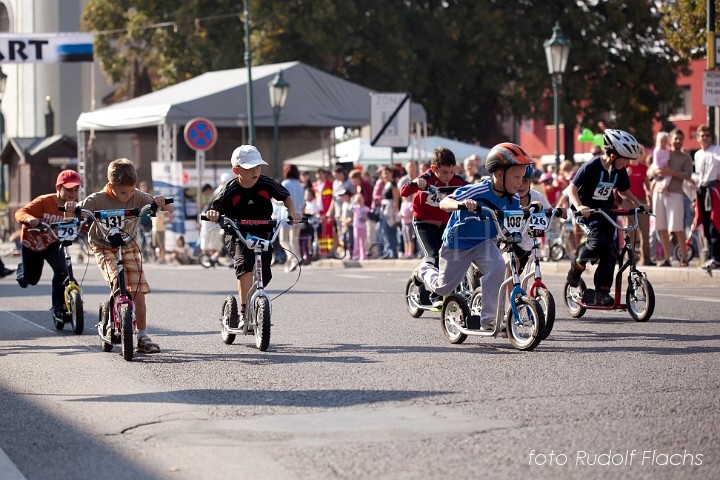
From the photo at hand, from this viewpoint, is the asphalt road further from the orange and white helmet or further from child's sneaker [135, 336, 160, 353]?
the orange and white helmet

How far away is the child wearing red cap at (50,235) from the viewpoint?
1367 cm

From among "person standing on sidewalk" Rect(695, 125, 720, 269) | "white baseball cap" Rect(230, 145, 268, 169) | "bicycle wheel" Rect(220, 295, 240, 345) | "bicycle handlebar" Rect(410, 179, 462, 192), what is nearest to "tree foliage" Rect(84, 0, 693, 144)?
"person standing on sidewalk" Rect(695, 125, 720, 269)

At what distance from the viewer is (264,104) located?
1350 inches

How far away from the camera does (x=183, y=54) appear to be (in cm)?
4900

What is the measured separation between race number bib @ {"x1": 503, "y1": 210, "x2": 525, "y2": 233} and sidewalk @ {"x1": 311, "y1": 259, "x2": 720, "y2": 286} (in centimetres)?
871

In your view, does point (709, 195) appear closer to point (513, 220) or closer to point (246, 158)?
point (513, 220)

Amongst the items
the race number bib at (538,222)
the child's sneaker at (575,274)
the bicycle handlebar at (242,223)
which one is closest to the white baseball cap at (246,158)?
the bicycle handlebar at (242,223)

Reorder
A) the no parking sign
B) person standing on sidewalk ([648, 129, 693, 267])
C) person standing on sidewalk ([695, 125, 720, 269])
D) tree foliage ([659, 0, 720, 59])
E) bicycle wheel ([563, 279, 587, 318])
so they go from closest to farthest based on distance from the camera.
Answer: bicycle wheel ([563, 279, 587, 318]), person standing on sidewalk ([695, 125, 720, 269]), person standing on sidewalk ([648, 129, 693, 267]), tree foliage ([659, 0, 720, 59]), the no parking sign

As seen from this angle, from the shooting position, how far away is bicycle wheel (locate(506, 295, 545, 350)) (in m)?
10.8

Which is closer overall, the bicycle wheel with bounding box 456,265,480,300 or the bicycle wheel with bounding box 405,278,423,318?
the bicycle wheel with bounding box 456,265,480,300

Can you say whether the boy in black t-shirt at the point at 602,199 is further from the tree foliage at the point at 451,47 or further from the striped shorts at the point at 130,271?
the tree foliage at the point at 451,47

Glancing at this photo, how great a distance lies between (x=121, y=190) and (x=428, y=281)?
257cm

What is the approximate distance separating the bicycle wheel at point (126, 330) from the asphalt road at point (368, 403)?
0.38 feet

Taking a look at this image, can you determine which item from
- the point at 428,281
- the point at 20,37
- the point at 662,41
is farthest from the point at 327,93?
the point at 428,281
